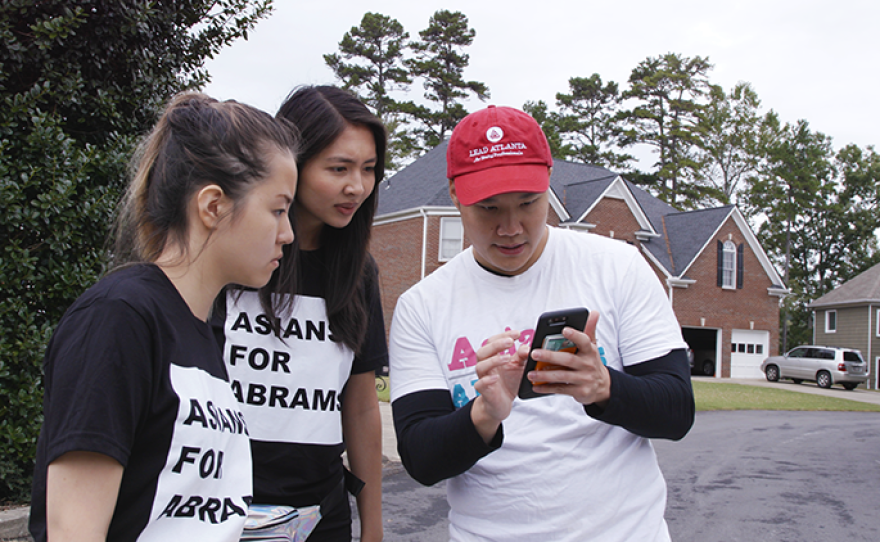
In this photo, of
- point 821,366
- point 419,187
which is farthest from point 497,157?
point 821,366

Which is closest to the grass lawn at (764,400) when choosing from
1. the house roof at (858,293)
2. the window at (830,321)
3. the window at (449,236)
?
the window at (449,236)

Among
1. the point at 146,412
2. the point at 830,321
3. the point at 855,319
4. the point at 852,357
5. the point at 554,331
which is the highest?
the point at 855,319

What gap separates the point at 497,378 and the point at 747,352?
34.7 metres

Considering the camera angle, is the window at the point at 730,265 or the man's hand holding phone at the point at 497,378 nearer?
the man's hand holding phone at the point at 497,378

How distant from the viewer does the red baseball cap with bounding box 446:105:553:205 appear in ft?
6.38

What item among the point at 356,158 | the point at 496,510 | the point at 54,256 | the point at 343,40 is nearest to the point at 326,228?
the point at 356,158

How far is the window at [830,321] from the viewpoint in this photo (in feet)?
134

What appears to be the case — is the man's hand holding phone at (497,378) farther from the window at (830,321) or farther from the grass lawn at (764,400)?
the window at (830,321)

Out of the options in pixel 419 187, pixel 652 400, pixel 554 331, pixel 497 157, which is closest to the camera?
pixel 554 331

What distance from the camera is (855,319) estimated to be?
3894 cm

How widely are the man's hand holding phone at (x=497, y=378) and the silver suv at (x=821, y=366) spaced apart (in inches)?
1267

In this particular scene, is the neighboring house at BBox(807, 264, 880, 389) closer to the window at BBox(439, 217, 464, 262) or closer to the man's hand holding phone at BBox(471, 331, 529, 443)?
the window at BBox(439, 217, 464, 262)

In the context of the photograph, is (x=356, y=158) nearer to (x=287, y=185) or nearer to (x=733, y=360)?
(x=287, y=185)

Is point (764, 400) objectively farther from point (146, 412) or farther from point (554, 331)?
point (146, 412)
